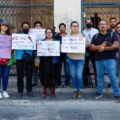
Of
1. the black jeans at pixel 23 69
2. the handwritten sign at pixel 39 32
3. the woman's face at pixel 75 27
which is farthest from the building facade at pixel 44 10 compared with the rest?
the black jeans at pixel 23 69

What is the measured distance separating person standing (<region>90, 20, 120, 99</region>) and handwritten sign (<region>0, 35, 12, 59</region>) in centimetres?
194

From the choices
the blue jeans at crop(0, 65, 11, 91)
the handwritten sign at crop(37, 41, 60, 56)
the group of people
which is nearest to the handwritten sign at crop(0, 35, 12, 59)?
the group of people

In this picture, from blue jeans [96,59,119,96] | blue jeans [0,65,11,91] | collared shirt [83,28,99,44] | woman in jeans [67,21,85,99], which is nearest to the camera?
blue jeans [96,59,119,96]

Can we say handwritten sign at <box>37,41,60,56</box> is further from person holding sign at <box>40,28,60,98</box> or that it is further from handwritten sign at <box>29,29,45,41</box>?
handwritten sign at <box>29,29,45,41</box>

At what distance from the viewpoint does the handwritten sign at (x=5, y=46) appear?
1048 centimetres

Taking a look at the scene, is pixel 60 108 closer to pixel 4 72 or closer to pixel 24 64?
pixel 24 64

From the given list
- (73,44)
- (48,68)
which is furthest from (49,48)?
(73,44)

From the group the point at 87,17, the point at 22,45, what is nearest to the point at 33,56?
the point at 22,45

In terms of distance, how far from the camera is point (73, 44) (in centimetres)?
1055

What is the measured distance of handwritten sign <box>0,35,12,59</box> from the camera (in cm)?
1048

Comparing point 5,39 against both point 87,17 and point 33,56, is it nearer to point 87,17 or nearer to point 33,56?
point 33,56

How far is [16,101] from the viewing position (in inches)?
411

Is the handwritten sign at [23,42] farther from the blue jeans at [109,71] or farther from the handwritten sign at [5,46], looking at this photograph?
the blue jeans at [109,71]

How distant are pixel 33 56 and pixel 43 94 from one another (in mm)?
1005
